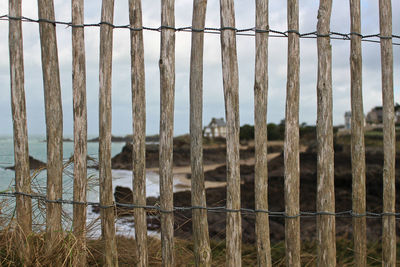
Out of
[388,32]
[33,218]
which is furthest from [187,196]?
[388,32]

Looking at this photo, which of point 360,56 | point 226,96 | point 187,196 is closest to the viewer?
point 226,96

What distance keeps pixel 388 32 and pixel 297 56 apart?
3.05ft

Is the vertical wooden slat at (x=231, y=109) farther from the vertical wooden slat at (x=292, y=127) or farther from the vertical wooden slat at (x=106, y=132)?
the vertical wooden slat at (x=106, y=132)

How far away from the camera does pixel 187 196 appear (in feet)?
29.2

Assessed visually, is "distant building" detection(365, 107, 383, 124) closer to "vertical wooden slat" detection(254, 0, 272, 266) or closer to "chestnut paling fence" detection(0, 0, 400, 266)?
"chestnut paling fence" detection(0, 0, 400, 266)

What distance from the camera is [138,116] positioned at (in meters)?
2.81

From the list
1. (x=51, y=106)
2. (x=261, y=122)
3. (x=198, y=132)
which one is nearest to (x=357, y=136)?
(x=261, y=122)

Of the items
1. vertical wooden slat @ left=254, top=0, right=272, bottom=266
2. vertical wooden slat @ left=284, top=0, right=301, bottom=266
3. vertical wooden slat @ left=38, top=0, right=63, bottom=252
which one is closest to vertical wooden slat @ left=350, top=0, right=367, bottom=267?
vertical wooden slat @ left=284, top=0, right=301, bottom=266

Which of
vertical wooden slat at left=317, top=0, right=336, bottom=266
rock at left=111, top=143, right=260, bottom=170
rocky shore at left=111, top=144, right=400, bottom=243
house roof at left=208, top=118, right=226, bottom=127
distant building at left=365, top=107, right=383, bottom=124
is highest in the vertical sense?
distant building at left=365, top=107, right=383, bottom=124

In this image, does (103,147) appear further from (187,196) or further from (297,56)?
(187,196)

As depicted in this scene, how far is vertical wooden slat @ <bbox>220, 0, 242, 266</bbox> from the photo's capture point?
277 cm

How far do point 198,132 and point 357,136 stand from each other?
1.26 m

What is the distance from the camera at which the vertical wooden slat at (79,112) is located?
9.36ft

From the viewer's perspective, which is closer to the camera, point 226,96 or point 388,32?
point 226,96
